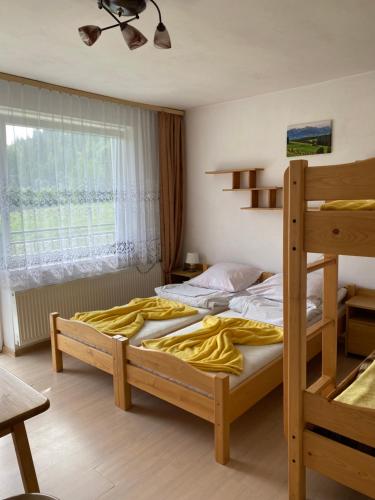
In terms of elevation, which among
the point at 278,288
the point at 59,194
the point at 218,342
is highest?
the point at 59,194

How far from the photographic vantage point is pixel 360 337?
126 inches

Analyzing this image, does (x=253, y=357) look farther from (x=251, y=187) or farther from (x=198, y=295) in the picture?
(x=251, y=187)

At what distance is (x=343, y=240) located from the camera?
1.45 m

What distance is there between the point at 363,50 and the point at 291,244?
2.00 meters

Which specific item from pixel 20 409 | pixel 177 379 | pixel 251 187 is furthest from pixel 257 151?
pixel 20 409

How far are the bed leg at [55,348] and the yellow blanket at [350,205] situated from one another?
7.74 ft

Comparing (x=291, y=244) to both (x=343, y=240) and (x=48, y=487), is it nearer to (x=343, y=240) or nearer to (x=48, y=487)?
(x=343, y=240)

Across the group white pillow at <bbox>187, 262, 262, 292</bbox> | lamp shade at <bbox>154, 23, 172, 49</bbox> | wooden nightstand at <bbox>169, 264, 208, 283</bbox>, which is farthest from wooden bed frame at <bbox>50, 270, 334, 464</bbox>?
wooden nightstand at <bbox>169, 264, 208, 283</bbox>

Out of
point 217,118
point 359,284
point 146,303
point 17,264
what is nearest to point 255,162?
point 217,118

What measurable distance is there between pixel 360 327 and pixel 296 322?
6.16 feet

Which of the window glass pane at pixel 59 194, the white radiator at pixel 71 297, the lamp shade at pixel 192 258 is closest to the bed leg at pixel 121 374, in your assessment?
the white radiator at pixel 71 297

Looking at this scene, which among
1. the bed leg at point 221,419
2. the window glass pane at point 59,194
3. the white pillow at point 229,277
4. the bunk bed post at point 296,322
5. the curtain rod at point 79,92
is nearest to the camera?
the bunk bed post at point 296,322

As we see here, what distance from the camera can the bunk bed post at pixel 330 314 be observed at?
6.85ft

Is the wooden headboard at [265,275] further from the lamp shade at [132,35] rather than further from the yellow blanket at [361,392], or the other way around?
the lamp shade at [132,35]
